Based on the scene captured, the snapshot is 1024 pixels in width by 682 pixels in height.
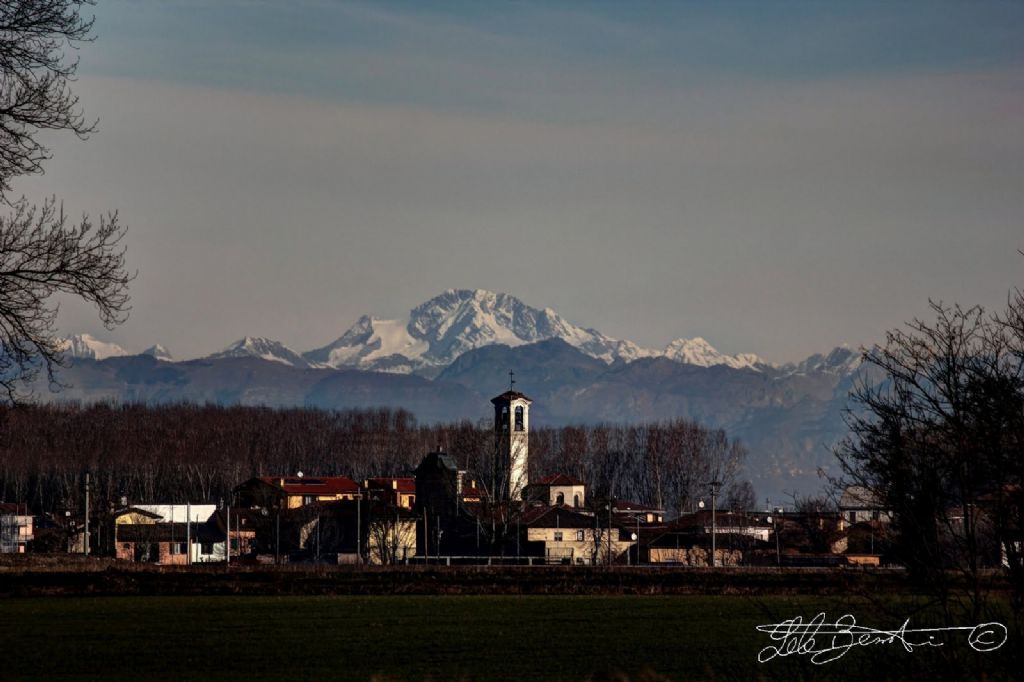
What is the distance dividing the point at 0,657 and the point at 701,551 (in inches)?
2928

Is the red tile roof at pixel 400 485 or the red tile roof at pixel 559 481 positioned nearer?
the red tile roof at pixel 400 485

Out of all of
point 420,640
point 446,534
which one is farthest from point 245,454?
point 420,640

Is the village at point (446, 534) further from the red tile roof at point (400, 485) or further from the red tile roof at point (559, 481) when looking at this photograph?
the red tile roof at point (559, 481)

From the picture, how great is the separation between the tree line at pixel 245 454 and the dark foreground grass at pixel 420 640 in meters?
82.8

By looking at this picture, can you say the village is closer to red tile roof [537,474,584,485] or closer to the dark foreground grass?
red tile roof [537,474,584,485]

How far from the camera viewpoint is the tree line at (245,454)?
148m

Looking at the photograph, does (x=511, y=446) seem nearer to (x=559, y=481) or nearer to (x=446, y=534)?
(x=559, y=481)

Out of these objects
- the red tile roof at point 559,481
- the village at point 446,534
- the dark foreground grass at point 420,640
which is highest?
the red tile roof at point 559,481

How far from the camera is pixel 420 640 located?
32656mm

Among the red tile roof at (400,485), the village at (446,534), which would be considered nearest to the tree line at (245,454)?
the red tile roof at (400,485)

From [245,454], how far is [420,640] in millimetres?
139192

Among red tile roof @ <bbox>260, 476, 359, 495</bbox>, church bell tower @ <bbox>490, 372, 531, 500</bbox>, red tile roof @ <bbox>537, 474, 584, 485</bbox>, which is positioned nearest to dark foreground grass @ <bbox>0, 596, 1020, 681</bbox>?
church bell tower @ <bbox>490, 372, 531, 500</bbox>

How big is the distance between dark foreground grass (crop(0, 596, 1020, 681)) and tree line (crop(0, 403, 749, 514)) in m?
82.8

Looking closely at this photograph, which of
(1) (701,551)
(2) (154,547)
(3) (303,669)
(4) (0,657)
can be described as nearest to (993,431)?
(3) (303,669)
